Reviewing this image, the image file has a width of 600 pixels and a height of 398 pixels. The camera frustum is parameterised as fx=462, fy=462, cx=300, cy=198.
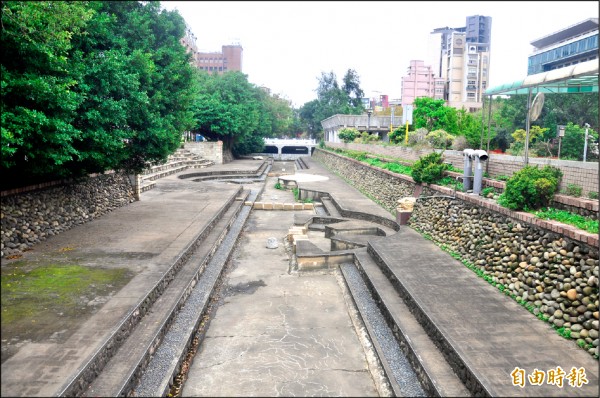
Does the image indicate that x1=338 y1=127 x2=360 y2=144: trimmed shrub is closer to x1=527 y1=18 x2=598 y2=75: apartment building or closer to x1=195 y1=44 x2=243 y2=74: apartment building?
x1=527 y1=18 x2=598 y2=75: apartment building

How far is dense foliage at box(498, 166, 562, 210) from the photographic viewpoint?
8.02m

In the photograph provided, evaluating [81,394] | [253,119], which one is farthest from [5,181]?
[253,119]

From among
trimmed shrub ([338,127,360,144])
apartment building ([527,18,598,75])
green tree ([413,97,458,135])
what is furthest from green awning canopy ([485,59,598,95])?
apartment building ([527,18,598,75])

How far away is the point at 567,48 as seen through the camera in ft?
165

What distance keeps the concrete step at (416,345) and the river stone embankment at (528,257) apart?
1.70 metres

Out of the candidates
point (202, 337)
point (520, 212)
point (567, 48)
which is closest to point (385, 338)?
point (202, 337)

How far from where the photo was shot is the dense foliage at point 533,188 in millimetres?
8023

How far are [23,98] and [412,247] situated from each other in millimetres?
8575

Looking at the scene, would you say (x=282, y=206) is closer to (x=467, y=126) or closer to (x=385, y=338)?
(x=467, y=126)

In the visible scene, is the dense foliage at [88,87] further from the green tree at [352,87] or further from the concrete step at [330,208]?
the green tree at [352,87]

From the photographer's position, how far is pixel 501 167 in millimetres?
10688

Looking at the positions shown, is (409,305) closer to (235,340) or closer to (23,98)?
(235,340)

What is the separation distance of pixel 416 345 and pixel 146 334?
371cm

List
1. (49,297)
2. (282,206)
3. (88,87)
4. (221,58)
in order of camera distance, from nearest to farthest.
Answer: (49,297)
(88,87)
(282,206)
(221,58)
